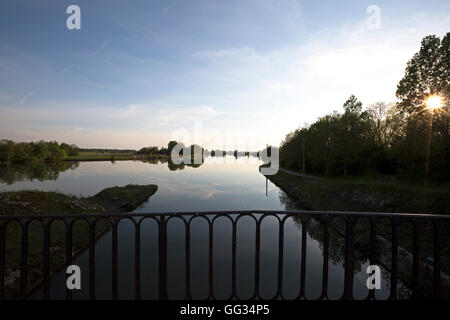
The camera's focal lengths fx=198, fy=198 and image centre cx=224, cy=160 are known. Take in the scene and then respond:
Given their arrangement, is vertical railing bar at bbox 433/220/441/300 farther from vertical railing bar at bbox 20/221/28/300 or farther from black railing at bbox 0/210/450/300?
vertical railing bar at bbox 20/221/28/300

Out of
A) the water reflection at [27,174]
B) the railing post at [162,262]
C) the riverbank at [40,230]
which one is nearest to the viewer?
the railing post at [162,262]

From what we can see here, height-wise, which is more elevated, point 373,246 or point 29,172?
point 373,246

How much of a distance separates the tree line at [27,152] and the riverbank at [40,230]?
8744 centimetres

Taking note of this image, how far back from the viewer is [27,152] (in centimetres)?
8588

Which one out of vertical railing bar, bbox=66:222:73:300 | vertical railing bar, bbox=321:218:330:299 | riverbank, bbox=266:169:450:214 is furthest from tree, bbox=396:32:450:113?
vertical railing bar, bbox=66:222:73:300

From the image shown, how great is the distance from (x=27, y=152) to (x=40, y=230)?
105791 mm

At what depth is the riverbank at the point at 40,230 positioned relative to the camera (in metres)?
7.86

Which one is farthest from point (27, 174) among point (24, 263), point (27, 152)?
point (24, 263)

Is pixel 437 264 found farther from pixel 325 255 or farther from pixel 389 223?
pixel 389 223

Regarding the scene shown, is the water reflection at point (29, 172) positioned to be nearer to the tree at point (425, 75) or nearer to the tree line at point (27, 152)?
the tree line at point (27, 152)

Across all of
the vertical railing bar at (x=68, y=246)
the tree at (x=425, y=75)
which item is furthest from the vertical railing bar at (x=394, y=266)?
the tree at (x=425, y=75)

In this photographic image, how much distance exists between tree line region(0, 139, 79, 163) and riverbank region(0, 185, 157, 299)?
87.4m

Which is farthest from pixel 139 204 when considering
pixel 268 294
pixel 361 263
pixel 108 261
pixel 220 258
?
pixel 361 263
